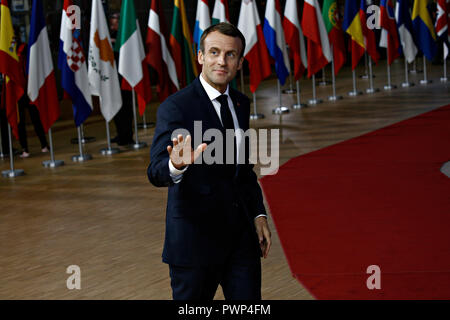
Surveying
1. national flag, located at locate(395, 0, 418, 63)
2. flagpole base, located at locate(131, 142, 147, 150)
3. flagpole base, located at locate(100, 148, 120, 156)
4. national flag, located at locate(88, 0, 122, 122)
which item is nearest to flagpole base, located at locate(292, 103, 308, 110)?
national flag, located at locate(395, 0, 418, 63)

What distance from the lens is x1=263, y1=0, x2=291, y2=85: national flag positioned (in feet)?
39.8

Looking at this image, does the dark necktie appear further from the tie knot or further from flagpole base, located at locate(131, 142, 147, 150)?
flagpole base, located at locate(131, 142, 147, 150)

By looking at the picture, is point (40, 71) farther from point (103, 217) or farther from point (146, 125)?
point (146, 125)

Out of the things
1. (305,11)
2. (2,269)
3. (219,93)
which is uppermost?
(305,11)

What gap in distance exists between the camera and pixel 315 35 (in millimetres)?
12750

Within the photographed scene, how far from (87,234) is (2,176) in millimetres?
3372

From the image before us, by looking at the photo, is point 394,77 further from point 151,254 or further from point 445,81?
point 151,254

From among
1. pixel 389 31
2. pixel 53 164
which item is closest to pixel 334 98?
pixel 389 31

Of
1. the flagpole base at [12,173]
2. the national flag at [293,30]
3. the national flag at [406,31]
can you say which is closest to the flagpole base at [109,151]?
the flagpole base at [12,173]

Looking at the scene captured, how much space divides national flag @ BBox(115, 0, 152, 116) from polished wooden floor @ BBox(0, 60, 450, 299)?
1006 millimetres

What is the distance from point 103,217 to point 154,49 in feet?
14.6

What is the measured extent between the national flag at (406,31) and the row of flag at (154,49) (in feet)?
0.08

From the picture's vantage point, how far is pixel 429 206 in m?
6.14
